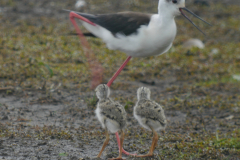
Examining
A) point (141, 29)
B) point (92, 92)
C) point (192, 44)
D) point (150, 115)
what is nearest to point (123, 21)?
point (141, 29)

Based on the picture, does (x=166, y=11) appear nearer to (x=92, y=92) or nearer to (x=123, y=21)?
(x=123, y=21)

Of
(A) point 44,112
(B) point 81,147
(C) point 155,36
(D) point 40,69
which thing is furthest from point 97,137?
(D) point 40,69

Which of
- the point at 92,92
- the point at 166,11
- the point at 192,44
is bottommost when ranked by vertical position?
the point at 192,44

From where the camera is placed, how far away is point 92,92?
5973mm

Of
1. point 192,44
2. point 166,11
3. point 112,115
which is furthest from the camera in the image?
point 192,44

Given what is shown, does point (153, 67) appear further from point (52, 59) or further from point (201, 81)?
point (52, 59)

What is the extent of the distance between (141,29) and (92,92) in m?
1.74

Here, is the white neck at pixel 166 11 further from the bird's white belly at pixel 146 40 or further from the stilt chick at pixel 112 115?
the stilt chick at pixel 112 115

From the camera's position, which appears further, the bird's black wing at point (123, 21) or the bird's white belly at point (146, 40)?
the bird's black wing at point (123, 21)

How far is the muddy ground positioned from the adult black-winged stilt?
2.42ft

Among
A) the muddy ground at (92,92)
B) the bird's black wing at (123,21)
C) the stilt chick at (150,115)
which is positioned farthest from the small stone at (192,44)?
the stilt chick at (150,115)

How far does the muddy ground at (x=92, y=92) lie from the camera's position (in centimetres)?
426

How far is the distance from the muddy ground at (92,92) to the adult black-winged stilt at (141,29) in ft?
2.42

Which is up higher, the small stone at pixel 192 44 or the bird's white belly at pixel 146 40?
the bird's white belly at pixel 146 40
